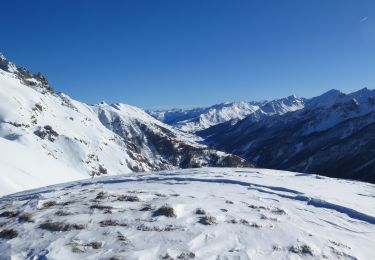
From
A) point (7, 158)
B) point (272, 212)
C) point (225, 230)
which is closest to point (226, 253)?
point (225, 230)

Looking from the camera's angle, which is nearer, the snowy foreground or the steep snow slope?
the snowy foreground

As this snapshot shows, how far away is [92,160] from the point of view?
103 metres

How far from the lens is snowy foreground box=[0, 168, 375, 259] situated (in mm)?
12909

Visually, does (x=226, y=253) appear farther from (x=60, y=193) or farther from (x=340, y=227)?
(x=60, y=193)

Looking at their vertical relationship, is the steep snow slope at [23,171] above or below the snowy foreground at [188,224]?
above

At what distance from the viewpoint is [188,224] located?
14.9 meters

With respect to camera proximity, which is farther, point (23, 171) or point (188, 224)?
point (23, 171)

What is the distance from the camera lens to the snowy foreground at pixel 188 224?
1291 cm

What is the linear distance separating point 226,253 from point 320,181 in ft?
54.6

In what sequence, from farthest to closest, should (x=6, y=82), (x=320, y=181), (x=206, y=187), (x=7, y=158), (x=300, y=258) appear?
(x=6, y=82)
(x=7, y=158)
(x=320, y=181)
(x=206, y=187)
(x=300, y=258)

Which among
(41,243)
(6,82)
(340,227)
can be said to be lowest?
(340,227)

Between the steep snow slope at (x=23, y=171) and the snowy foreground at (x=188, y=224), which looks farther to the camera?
the steep snow slope at (x=23, y=171)

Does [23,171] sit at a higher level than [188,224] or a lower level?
higher

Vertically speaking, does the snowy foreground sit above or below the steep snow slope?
below
